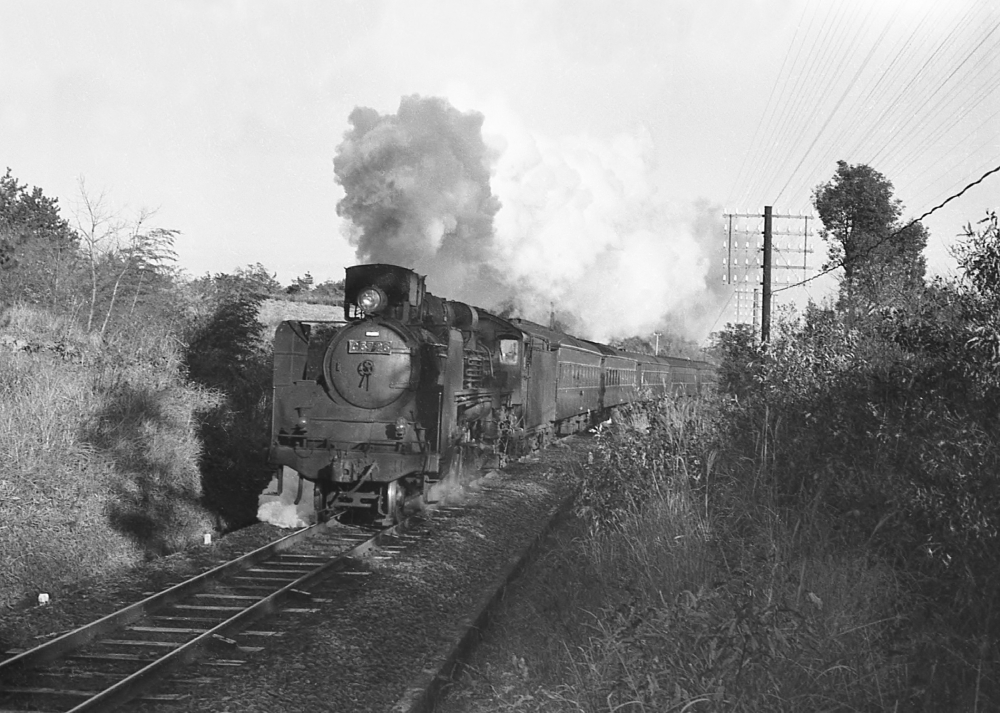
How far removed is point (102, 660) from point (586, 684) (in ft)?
10.9

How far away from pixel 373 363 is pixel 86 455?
444 centimetres

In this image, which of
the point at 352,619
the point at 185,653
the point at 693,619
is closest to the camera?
the point at 693,619

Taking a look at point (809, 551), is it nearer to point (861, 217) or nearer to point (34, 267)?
point (34, 267)

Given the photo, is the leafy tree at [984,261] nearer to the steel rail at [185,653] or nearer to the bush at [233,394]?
the steel rail at [185,653]

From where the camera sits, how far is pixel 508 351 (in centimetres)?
1541

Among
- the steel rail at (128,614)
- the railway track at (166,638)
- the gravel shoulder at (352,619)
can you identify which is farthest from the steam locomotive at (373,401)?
the railway track at (166,638)

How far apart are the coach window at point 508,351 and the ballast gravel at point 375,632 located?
4.30m

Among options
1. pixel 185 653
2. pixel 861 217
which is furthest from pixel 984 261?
pixel 861 217

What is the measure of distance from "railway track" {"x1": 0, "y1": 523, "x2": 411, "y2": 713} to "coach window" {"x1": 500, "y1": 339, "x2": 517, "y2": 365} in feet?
20.7

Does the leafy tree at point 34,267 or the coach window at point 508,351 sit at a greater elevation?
the leafy tree at point 34,267

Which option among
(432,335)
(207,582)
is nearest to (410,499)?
(432,335)

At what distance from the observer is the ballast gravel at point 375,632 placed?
5.55 meters

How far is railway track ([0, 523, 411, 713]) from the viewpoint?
17.9ft

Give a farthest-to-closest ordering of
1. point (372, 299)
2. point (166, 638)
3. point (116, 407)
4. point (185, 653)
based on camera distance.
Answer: point (116, 407), point (372, 299), point (166, 638), point (185, 653)
